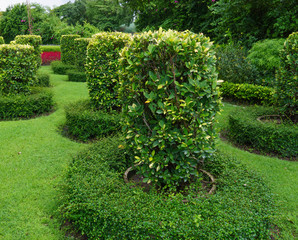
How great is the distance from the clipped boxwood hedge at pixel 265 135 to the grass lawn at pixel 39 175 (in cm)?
30

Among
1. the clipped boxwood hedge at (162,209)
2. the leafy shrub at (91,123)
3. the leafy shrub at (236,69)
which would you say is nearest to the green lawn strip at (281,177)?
the clipped boxwood hedge at (162,209)

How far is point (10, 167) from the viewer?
16.7 ft

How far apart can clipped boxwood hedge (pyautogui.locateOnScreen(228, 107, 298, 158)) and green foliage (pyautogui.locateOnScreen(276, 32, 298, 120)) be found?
601 mm

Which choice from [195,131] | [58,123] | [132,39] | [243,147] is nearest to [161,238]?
[195,131]

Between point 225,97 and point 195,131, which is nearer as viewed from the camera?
point 195,131

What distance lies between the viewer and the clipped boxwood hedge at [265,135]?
565 cm

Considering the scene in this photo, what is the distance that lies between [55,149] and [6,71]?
12.4 feet

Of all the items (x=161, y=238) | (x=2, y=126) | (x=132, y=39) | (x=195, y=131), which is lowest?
(x=2, y=126)

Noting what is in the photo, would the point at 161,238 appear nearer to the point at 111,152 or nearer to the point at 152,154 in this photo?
the point at 152,154

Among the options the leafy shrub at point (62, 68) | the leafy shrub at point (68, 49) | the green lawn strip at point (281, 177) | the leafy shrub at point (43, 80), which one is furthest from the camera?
the leafy shrub at point (68, 49)

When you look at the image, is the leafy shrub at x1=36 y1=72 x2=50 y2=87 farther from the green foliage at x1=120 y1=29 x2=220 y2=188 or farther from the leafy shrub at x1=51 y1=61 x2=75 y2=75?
the green foliage at x1=120 y1=29 x2=220 y2=188

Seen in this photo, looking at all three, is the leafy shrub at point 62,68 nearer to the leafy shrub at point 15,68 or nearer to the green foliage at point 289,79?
the leafy shrub at point 15,68

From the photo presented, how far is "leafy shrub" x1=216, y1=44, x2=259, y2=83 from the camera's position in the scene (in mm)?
10094

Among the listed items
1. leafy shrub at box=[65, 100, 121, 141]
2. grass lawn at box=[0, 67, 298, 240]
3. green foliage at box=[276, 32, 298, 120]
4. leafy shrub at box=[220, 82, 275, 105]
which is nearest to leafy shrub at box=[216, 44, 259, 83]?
leafy shrub at box=[220, 82, 275, 105]
